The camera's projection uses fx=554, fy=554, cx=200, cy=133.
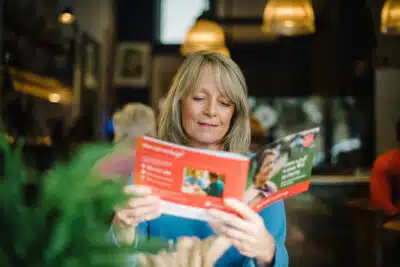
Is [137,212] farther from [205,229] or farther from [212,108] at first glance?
[212,108]

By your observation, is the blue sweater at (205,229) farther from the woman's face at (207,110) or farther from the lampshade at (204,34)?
the lampshade at (204,34)

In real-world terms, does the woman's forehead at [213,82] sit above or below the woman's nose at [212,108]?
above

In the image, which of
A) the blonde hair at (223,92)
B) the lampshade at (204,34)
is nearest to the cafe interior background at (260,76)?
the lampshade at (204,34)

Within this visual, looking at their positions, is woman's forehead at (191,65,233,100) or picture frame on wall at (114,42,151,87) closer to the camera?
woman's forehead at (191,65,233,100)

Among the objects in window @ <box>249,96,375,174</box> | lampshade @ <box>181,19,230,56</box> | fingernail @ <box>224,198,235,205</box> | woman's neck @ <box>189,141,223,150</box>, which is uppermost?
lampshade @ <box>181,19,230,56</box>

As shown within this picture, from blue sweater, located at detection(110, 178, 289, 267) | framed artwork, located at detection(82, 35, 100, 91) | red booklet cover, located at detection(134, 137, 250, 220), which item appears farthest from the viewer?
framed artwork, located at detection(82, 35, 100, 91)

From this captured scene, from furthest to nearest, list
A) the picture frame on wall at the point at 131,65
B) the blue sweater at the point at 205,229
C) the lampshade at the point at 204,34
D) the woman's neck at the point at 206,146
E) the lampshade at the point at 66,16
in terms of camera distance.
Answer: the picture frame on wall at the point at 131,65 < the lampshade at the point at 66,16 < the lampshade at the point at 204,34 < the woman's neck at the point at 206,146 < the blue sweater at the point at 205,229

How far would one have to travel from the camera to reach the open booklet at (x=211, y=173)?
1035mm

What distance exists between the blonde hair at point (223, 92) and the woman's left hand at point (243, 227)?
1.42 feet

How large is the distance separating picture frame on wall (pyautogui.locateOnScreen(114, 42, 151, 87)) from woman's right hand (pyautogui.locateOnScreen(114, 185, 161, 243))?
295 inches

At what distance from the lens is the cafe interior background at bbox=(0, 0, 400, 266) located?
3752 millimetres

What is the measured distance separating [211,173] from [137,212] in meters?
0.20

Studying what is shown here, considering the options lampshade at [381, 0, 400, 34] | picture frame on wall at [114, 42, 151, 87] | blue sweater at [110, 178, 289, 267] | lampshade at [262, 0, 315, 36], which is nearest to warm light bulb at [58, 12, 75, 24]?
lampshade at [262, 0, 315, 36]

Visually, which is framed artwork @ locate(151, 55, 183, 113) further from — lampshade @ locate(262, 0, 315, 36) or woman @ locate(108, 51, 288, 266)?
woman @ locate(108, 51, 288, 266)
